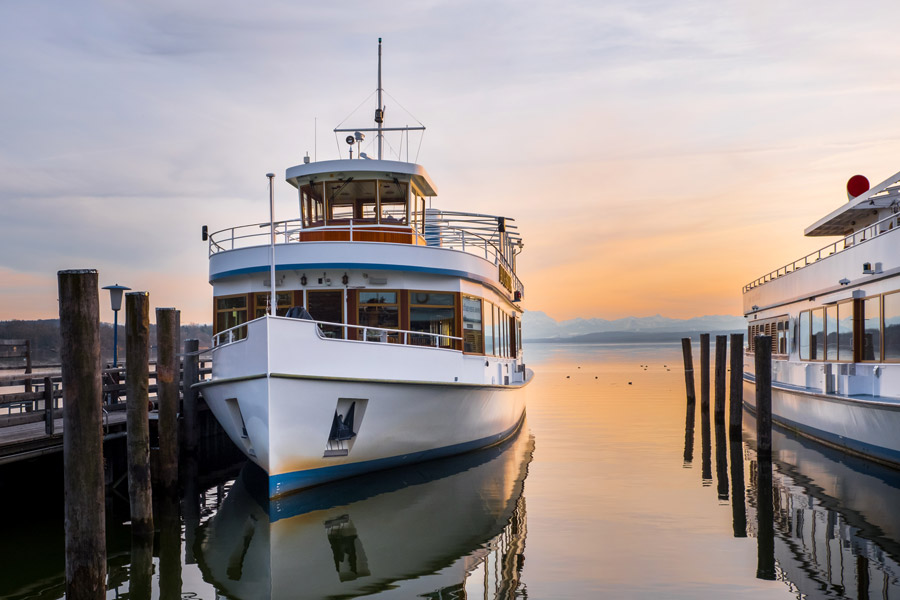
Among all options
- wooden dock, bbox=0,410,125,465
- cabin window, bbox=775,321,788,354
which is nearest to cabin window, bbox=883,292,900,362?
cabin window, bbox=775,321,788,354

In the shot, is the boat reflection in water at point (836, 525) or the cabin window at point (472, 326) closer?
the boat reflection in water at point (836, 525)

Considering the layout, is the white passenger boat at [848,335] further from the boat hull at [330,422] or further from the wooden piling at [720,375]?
the boat hull at [330,422]

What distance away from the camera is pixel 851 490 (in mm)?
13688

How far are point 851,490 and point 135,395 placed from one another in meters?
11.8

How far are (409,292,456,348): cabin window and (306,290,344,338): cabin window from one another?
1.33 metres

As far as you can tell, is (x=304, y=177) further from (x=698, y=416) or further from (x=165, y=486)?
(x=698, y=416)

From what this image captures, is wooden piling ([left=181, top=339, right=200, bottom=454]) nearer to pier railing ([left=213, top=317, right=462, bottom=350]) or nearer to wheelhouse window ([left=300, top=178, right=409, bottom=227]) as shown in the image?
pier railing ([left=213, top=317, right=462, bottom=350])

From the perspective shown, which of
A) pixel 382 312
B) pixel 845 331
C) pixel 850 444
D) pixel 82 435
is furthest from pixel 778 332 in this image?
pixel 82 435

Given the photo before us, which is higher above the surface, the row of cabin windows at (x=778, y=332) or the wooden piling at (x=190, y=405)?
the row of cabin windows at (x=778, y=332)

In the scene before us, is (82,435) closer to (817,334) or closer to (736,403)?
(736,403)

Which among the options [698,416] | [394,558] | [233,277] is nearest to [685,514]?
[394,558]

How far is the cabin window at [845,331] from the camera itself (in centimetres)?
1739

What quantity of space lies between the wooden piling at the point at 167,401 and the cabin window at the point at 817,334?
1501 centimetres

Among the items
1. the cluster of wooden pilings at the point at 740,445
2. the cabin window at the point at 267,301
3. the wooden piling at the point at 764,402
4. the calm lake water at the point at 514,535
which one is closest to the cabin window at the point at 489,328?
the calm lake water at the point at 514,535
